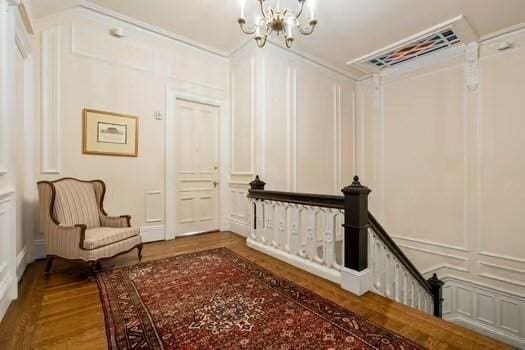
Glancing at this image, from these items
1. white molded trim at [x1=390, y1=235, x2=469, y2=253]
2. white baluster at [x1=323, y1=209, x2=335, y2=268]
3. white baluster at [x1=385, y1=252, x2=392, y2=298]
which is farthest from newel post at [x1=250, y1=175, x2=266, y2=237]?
white molded trim at [x1=390, y1=235, x2=469, y2=253]

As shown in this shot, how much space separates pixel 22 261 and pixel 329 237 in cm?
299

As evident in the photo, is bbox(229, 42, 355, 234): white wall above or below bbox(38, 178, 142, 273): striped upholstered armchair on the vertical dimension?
above

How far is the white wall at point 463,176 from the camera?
338 cm

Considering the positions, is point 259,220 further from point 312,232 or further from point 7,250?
point 7,250

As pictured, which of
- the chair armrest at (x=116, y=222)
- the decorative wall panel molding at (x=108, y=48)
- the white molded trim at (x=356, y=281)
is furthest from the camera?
the decorative wall panel molding at (x=108, y=48)

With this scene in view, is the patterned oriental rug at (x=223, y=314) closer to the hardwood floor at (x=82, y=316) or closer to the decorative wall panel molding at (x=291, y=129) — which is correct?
the hardwood floor at (x=82, y=316)

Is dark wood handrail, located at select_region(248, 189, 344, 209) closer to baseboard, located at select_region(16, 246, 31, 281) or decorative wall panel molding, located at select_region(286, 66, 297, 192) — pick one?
decorative wall panel molding, located at select_region(286, 66, 297, 192)

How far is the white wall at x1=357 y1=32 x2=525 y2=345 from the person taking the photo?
338 centimetres

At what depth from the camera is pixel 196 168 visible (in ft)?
13.5

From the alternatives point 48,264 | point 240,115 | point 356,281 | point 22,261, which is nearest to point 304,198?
point 356,281

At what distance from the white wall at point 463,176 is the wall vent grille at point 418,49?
19 cm

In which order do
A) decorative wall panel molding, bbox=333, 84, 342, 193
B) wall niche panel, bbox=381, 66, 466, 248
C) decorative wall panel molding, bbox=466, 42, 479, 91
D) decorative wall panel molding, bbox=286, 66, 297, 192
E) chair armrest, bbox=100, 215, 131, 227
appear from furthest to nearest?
decorative wall panel molding, bbox=333, 84, 342, 193 < decorative wall panel molding, bbox=286, 66, 297, 192 < wall niche panel, bbox=381, 66, 466, 248 < decorative wall panel molding, bbox=466, 42, 479, 91 < chair armrest, bbox=100, 215, 131, 227

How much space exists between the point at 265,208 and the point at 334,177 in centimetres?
209

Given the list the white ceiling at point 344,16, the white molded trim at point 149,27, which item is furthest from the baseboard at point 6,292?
the white molded trim at point 149,27
